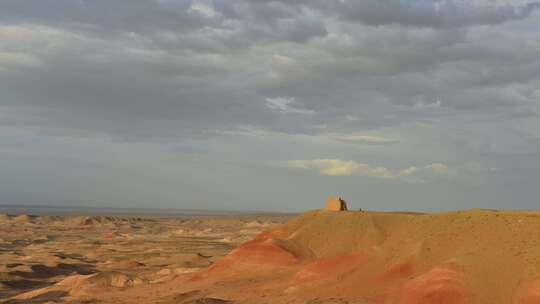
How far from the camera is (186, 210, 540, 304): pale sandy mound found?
27.0m

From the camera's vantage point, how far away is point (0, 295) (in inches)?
1870

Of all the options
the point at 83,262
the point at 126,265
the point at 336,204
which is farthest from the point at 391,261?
the point at 83,262

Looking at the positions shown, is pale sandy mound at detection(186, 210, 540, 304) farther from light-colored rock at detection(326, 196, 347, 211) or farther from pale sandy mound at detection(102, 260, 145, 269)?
pale sandy mound at detection(102, 260, 145, 269)

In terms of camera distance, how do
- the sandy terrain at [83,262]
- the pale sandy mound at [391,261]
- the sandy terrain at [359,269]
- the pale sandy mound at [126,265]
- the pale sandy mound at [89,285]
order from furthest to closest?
1. the pale sandy mound at [126,265]
2. the sandy terrain at [83,262]
3. the pale sandy mound at [89,285]
4. the sandy terrain at [359,269]
5. the pale sandy mound at [391,261]

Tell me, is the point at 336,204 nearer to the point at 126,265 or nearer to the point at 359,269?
the point at 359,269

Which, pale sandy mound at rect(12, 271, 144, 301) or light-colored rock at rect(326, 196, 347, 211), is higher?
light-colored rock at rect(326, 196, 347, 211)

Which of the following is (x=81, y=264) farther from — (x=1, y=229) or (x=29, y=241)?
(x=1, y=229)

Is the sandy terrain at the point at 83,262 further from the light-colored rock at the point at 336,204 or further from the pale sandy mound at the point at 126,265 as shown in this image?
the light-colored rock at the point at 336,204

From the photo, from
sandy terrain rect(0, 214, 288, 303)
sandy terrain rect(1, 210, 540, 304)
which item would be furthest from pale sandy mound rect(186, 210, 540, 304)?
sandy terrain rect(0, 214, 288, 303)

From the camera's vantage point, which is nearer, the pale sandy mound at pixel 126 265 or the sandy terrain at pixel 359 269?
the sandy terrain at pixel 359 269

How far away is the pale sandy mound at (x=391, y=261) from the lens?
27031 millimetres

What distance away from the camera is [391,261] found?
32719 millimetres

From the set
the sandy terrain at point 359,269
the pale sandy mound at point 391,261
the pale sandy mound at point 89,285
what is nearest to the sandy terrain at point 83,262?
the pale sandy mound at point 89,285

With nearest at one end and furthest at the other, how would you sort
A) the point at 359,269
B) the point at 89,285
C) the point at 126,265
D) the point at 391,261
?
the point at 391,261
the point at 359,269
the point at 89,285
the point at 126,265
